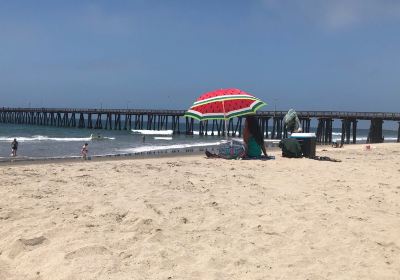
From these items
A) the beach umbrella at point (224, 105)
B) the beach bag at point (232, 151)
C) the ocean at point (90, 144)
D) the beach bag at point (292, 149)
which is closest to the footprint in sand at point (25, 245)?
the beach umbrella at point (224, 105)

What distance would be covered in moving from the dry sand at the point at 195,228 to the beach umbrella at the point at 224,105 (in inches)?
156

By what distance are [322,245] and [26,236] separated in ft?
9.70

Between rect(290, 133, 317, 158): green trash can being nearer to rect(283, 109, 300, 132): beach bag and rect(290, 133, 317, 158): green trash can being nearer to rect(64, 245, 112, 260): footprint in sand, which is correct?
rect(283, 109, 300, 132): beach bag

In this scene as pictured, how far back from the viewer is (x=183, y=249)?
4.13 meters

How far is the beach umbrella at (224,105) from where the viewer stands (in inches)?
429

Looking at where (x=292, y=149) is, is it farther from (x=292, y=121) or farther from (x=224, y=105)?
(x=224, y=105)

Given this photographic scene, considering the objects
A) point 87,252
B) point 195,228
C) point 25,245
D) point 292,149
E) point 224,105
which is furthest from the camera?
point 292,149

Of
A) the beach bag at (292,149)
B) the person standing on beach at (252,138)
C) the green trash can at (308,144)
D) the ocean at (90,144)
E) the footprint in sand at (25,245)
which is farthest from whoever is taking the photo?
the ocean at (90,144)

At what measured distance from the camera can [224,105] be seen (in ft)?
35.8

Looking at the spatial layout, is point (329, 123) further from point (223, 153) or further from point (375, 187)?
point (375, 187)

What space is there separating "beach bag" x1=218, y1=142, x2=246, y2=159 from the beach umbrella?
0.88 m

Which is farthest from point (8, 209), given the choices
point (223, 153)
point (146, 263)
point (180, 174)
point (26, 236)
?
point (223, 153)

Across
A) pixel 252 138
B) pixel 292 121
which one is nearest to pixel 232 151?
pixel 252 138

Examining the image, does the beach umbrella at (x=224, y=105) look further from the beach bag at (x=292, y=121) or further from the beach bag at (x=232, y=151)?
the beach bag at (x=292, y=121)
